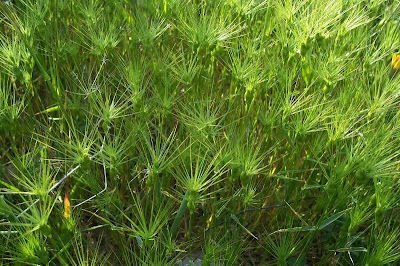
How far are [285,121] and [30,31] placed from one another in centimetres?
53

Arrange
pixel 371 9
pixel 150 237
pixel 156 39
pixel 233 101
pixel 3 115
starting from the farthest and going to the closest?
pixel 371 9
pixel 156 39
pixel 233 101
pixel 3 115
pixel 150 237

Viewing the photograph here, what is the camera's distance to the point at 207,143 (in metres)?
0.93

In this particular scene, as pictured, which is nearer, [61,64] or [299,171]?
[299,171]

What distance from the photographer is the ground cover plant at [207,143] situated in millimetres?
908

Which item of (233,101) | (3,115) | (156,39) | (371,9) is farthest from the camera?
(371,9)

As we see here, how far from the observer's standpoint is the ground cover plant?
91 cm

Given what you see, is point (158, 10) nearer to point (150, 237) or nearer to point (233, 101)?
point (233, 101)

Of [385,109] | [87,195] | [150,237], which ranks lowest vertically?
[87,195]

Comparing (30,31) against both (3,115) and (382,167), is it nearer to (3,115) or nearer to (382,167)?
(3,115)

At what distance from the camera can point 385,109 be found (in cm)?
101

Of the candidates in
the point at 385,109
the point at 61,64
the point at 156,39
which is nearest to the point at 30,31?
the point at 61,64

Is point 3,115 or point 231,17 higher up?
point 231,17

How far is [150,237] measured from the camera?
83 cm

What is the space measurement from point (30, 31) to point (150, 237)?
50cm
